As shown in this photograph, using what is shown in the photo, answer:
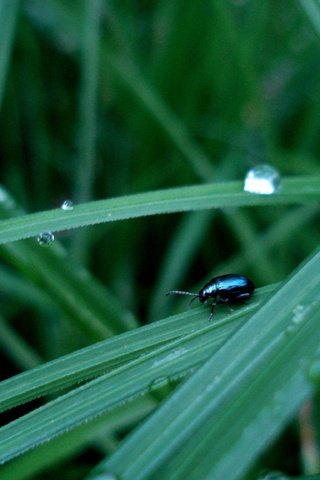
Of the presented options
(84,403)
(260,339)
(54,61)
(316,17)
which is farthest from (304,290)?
(54,61)

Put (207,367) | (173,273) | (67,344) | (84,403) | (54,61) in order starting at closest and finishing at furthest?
(207,367), (84,403), (67,344), (173,273), (54,61)

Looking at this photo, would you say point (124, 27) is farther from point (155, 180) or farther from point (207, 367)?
point (207, 367)

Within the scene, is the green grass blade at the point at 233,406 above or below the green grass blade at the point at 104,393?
below

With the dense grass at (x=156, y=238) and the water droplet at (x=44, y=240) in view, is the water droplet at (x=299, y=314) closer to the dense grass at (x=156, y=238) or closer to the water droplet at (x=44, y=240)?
the dense grass at (x=156, y=238)

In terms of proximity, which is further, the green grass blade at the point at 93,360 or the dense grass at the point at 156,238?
the green grass blade at the point at 93,360

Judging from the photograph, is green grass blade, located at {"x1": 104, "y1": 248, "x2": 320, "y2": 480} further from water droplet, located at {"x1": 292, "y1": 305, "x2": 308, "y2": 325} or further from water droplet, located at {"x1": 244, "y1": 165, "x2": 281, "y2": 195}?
water droplet, located at {"x1": 244, "y1": 165, "x2": 281, "y2": 195}

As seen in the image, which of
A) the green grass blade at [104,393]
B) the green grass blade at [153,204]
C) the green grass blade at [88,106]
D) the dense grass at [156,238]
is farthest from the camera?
the green grass blade at [88,106]

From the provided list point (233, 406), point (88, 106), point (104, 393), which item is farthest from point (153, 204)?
point (88, 106)

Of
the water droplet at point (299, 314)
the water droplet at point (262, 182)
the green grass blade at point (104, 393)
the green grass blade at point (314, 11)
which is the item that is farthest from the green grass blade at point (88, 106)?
the water droplet at point (299, 314)

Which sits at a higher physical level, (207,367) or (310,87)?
(310,87)
